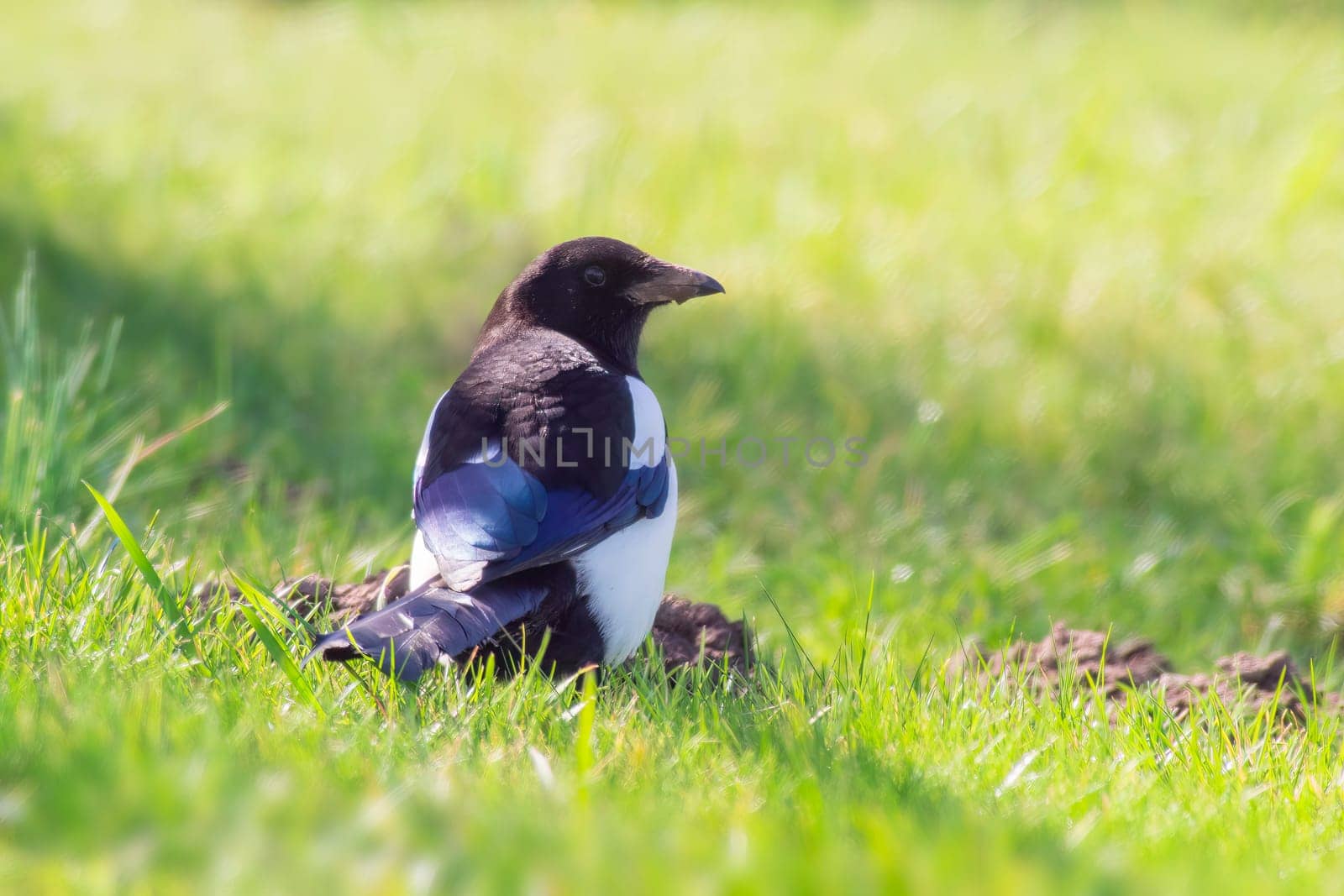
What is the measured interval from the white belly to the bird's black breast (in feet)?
0.45

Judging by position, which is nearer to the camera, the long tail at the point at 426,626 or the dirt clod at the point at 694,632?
the long tail at the point at 426,626

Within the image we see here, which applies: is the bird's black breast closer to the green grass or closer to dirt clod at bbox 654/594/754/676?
the green grass

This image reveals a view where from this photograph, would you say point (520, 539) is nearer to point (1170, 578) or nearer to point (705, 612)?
point (705, 612)

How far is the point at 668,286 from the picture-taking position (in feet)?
11.6

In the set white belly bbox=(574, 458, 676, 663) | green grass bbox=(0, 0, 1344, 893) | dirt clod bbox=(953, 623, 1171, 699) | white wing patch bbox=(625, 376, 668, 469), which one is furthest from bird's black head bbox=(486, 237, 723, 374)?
dirt clod bbox=(953, 623, 1171, 699)

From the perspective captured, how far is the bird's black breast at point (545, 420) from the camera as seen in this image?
3.03 m

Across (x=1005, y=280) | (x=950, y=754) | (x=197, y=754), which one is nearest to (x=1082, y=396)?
(x=1005, y=280)

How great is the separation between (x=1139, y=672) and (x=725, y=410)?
2348 mm

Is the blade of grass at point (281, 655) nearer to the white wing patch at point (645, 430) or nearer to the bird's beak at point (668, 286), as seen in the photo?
the white wing patch at point (645, 430)

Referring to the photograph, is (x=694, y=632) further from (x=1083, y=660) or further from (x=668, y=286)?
(x=1083, y=660)

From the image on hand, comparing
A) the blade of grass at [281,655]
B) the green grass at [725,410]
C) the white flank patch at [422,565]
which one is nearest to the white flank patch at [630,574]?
the green grass at [725,410]

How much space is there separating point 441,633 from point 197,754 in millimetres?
671

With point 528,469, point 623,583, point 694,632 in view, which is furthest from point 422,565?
point 694,632

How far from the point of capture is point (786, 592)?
14.6ft
